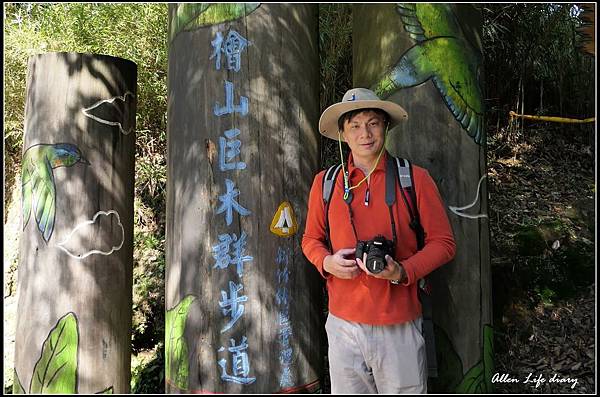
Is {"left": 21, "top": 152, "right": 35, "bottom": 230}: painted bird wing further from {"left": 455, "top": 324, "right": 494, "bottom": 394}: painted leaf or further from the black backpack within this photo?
{"left": 455, "top": 324, "right": 494, "bottom": 394}: painted leaf

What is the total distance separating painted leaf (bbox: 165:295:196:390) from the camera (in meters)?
2.63

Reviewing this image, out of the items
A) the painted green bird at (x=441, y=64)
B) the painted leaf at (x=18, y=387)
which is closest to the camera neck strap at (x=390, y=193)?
the painted green bird at (x=441, y=64)

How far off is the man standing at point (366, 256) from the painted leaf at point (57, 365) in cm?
183

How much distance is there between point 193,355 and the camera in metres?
2.60

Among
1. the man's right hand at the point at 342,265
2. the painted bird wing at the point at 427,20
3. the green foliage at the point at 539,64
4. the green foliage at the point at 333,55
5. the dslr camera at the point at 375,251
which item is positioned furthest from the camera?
the green foliage at the point at 539,64

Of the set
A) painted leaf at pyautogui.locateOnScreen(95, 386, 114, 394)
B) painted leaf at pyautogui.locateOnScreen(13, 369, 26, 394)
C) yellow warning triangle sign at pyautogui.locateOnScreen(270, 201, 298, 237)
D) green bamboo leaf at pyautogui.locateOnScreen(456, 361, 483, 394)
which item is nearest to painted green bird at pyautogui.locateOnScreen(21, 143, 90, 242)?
painted leaf at pyautogui.locateOnScreen(13, 369, 26, 394)

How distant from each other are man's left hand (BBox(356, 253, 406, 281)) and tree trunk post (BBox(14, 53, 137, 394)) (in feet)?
6.63

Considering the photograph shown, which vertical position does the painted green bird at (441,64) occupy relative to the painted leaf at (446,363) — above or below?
above

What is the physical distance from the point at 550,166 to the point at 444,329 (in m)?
3.55

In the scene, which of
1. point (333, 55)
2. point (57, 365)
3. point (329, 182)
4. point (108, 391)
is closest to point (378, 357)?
point (329, 182)

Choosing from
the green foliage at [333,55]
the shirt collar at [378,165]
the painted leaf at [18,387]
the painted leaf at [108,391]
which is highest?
the green foliage at [333,55]

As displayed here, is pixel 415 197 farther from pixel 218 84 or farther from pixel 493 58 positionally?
pixel 493 58

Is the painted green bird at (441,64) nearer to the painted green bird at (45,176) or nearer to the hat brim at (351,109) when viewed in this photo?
the hat brim at (351,109)

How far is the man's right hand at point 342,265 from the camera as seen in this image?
213cm
